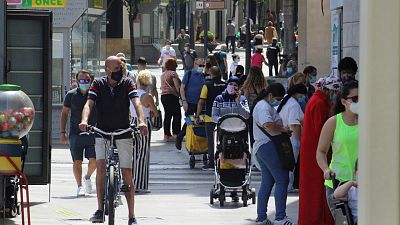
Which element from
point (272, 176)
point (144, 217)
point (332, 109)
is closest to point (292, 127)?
point (272, 176)

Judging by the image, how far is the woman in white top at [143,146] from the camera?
14727 millimetres

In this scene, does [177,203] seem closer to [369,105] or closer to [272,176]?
[272,176]

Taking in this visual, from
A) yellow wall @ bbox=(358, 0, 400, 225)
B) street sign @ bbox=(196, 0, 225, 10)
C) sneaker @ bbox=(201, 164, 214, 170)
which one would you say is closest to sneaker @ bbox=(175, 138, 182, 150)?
sneaker @ bbox=(201, 164, 214, 170)

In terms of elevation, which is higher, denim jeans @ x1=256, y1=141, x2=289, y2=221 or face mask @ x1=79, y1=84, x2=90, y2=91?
face mask @ x1=79, y1=84, x2=90, y2=91

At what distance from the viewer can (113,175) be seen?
10.4 m

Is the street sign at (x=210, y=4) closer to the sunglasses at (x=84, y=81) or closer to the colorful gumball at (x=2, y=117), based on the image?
the sunglasses at (x=84, y=81)

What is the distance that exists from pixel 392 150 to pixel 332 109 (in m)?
5.96

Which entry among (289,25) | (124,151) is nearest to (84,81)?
(124,151)

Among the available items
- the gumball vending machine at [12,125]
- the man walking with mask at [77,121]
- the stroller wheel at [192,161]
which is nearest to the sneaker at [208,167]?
the stroller wheel at [192,161]

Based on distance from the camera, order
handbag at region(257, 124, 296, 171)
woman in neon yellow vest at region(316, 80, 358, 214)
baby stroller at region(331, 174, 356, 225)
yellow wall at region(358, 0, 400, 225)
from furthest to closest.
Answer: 1. handbag at region(257, 124, 296, 171)
2. woman in neon yellow vest at region(316, 80, 358, 214)
3. baby stroller at region(331, 174, 356, 225)
4. yellow wall at region(358, 0, 400, 225)

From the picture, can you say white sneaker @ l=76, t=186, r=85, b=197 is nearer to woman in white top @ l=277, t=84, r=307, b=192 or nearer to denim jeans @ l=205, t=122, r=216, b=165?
denim jeans @ l=205, t=122, r=216, b=165

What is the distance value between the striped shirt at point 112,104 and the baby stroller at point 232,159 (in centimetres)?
289

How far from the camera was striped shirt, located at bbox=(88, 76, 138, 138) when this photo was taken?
10.6 m

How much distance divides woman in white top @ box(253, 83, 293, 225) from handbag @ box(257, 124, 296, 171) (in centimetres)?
3
